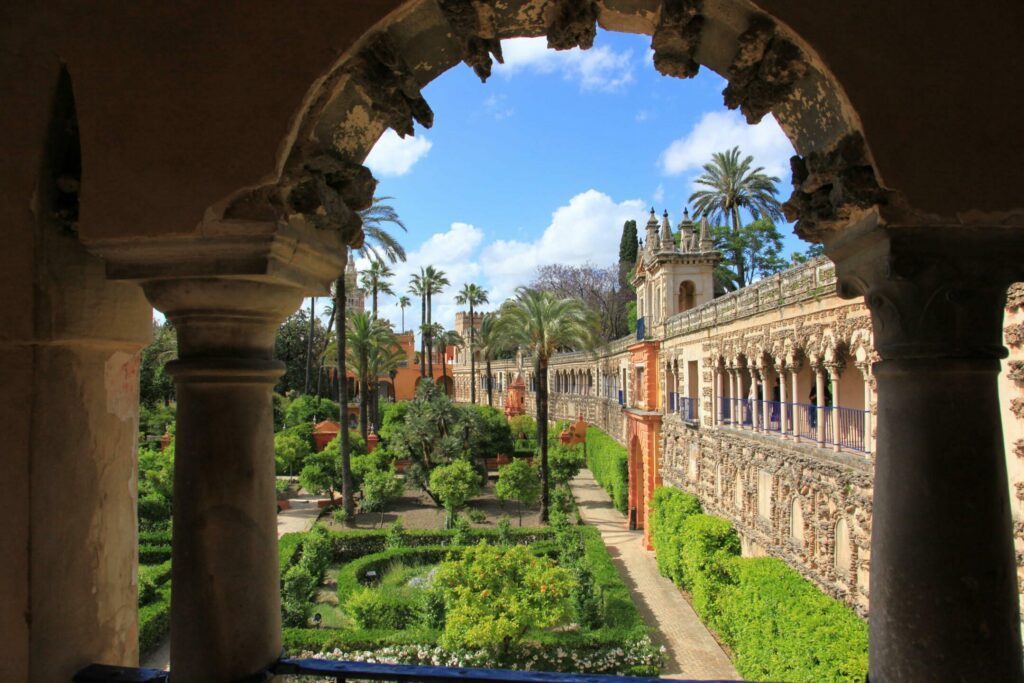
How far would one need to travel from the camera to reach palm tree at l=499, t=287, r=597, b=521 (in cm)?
2517

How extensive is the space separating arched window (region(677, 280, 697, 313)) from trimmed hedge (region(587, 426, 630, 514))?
7.24 m

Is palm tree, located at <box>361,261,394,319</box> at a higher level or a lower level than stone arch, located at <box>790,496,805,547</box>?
higher

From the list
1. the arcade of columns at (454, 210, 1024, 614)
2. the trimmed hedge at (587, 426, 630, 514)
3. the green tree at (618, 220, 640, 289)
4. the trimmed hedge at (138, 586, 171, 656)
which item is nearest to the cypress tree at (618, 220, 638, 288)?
the green tree at (618, 220, 640, 289)

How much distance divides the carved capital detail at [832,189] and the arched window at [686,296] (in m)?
22.4

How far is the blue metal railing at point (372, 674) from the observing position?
2250 millimetres

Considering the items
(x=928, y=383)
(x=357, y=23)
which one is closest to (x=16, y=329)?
(x=357, y=23)

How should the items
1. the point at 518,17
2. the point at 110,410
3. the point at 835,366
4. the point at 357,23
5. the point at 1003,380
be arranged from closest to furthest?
1. the point at 357,23
2. the point at 518,17
3. the point at 110,410
4. the point at 1003,380
5. the point at 835,366

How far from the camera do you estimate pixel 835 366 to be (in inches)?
465

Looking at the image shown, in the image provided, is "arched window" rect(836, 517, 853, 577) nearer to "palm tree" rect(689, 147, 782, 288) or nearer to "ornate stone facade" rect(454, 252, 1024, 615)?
"ornate stone facade" rect(454, 252, 1024, 615)

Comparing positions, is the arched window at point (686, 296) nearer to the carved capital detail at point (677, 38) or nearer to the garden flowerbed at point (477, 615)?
the garden flowerbed at point (477, 615)

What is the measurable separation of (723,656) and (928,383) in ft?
45.2

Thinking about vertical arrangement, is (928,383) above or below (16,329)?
below

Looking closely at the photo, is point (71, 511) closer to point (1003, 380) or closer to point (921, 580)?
point (921, 580)

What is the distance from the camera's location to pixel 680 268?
23.8 metres
